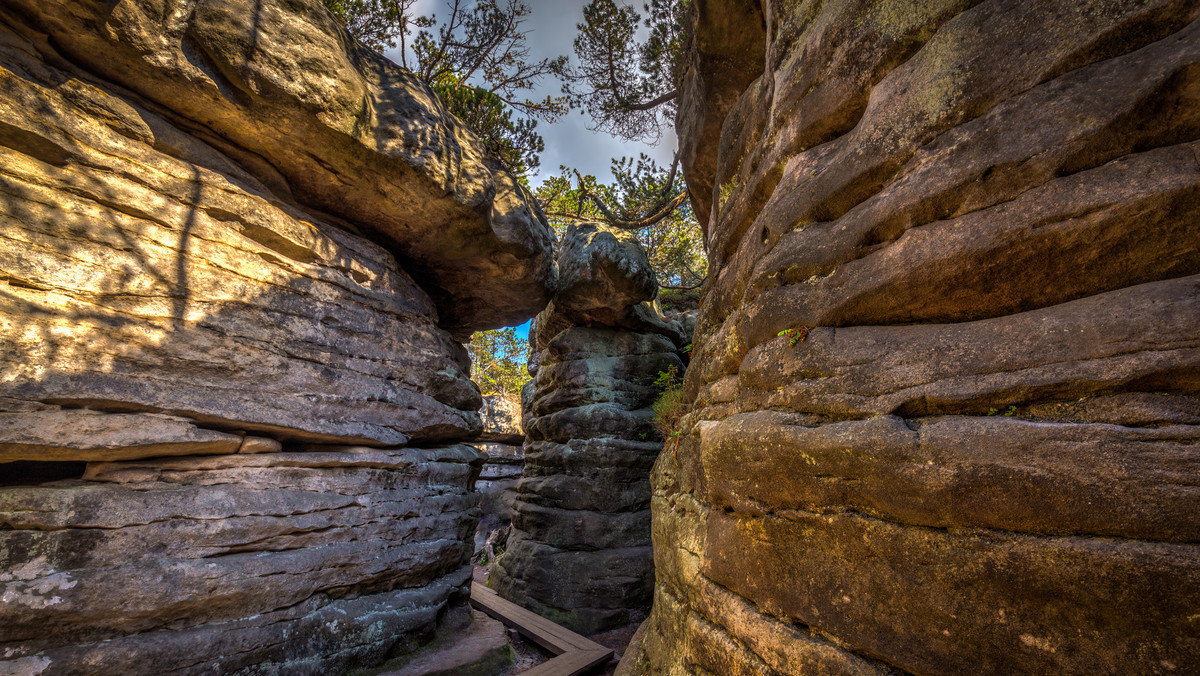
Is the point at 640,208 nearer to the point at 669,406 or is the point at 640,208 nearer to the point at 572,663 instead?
the point at 669,406

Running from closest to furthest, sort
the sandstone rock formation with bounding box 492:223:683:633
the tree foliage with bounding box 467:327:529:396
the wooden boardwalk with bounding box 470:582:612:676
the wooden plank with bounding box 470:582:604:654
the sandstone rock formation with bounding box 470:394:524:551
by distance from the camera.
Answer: the wooden boardwalk with bounding box 470:582:612:676, the wooden plank with bounding box 470:582:604:654, the sandstone rock formation with bounding box 492:223:683:633, the sandstone rock formation with bounding box 470:394:524:551, the tree foliage with bounding box 467:327:529:396

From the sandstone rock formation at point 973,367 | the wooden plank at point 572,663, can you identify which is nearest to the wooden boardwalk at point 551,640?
the wooden plank at point 572,663

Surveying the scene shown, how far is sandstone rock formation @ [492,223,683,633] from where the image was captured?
9406 millimetres

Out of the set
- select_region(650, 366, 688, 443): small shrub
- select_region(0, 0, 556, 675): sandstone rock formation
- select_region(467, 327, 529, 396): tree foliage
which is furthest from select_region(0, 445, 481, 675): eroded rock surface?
select_region(467, 327, 529, 396): tree foliage

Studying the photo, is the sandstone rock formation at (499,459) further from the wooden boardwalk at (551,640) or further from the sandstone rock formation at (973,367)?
the sandstone rock formation at (973,367)

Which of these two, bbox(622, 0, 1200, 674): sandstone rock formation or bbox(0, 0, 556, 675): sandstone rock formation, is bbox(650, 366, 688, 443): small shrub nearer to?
bbox(622, 0, 1200, 674): sandstone rock formation

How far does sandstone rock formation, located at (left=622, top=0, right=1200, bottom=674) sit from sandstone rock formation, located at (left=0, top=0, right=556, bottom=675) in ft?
13.8

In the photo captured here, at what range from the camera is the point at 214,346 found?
16.1 ft

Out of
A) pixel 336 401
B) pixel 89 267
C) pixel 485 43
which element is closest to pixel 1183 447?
pixel 336 401

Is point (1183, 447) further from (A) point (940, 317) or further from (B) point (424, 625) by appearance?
(B) point (424, 625)

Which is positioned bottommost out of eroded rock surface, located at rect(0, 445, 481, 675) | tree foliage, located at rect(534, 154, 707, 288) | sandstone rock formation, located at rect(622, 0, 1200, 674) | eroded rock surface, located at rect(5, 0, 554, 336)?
eroded rock surface, located at rect(0, 445, 481, 675)

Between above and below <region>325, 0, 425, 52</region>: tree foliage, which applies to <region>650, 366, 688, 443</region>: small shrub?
below

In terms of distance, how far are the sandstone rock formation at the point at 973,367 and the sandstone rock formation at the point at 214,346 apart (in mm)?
4202

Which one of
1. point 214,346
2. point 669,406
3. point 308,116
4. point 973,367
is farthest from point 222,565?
point 973,367
